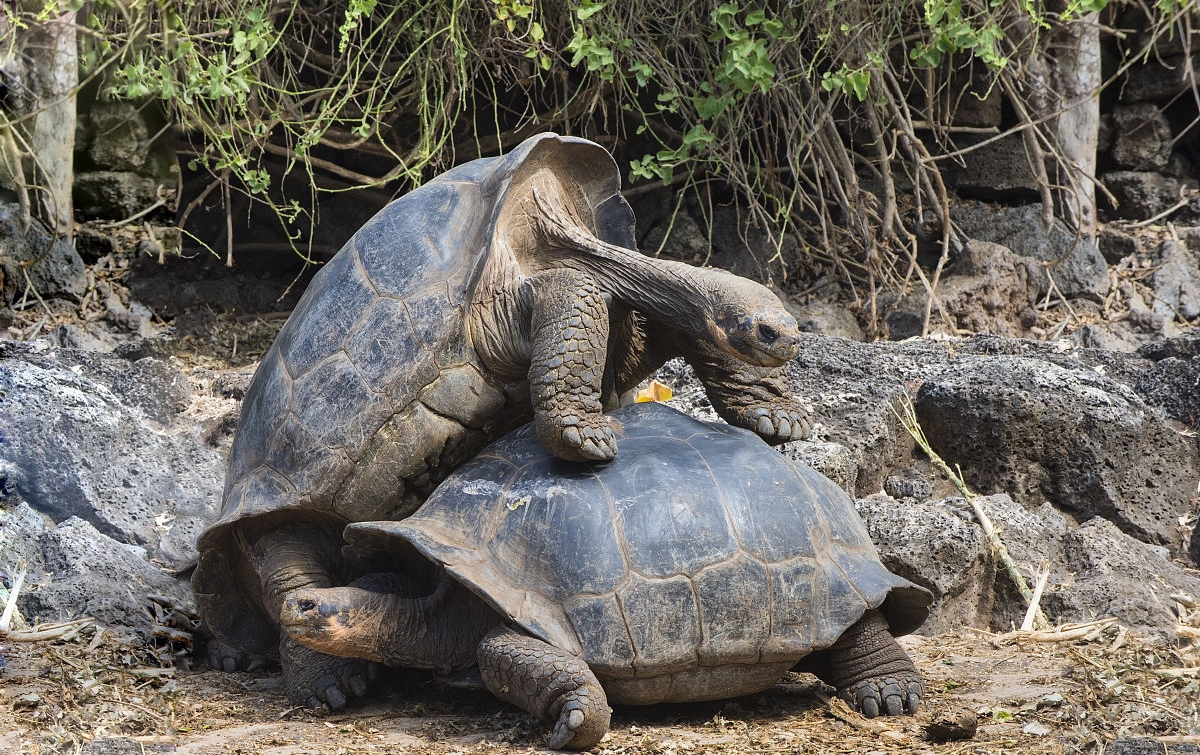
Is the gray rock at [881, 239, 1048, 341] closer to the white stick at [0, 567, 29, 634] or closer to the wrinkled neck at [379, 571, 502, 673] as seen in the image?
the wrinkled neck at [379, 571, 502, 673]

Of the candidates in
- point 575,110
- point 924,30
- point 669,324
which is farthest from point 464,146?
point 669,324

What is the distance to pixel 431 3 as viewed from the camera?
5.55 m

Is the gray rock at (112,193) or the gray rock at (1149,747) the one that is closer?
the gray rock at (1149,747)

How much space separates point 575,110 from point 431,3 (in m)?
1.00

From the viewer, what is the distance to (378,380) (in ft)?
10.1

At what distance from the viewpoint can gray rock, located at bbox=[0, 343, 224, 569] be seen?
413 cm

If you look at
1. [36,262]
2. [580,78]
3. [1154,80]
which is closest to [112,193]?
[36,262]

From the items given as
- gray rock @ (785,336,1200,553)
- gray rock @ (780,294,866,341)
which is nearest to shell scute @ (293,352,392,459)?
gray rock @ (785,336,1200,553)

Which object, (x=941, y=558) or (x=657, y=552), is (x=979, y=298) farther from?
(x=657, y=552)

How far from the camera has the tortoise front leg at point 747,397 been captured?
333 cm

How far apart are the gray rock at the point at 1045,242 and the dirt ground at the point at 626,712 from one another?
364 centimetres

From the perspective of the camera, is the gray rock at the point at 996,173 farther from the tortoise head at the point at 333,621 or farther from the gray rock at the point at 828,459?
the tortoise head at the point at 333,621

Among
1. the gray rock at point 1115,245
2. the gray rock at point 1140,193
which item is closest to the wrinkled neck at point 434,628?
the gray rock at point 1115,245

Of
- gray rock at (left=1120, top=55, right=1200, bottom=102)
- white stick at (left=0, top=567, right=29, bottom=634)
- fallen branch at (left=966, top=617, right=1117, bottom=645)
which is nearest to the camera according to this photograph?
white stick at (left=0, top=567, right=29, bottom=634)
